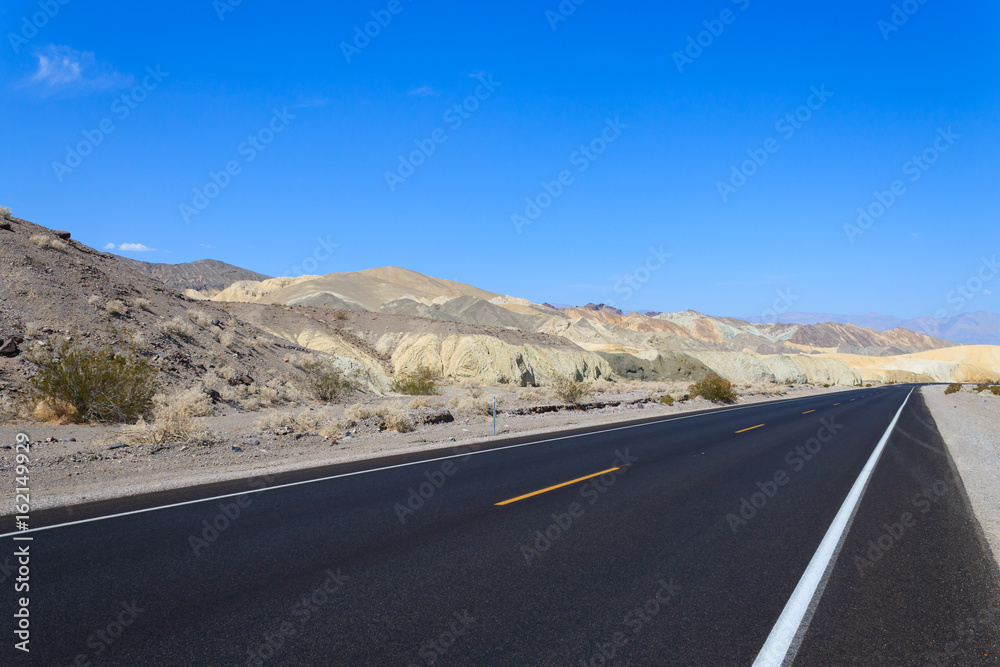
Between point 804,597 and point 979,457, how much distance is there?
12339 millimetres

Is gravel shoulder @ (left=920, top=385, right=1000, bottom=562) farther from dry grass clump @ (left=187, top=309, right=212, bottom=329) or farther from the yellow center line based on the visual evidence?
dry grass clump @ (left=187, top=309, right=212, bottom=329)

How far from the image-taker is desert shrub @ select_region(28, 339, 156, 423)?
15.2 metres

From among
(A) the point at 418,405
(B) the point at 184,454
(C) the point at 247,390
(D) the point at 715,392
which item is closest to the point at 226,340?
(C) the point at 247,390

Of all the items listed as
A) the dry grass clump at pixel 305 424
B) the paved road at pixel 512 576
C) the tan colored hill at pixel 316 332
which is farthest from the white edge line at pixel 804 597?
the tan colored hill at pixel 316 332

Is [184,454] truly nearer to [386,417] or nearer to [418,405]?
[386,417]

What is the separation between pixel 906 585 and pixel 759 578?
1217 mm

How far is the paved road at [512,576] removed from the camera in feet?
12.5

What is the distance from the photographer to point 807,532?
21.5ft

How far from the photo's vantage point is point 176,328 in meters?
25.7

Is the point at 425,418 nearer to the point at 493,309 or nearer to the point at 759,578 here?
the point at 759,578

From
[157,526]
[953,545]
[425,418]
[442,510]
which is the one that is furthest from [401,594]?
[425,418]

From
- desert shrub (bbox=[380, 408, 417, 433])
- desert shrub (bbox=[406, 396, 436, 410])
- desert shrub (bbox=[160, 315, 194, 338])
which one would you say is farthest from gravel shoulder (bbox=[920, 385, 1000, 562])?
desert shrub (bbox=[160, 315, 194, 338])

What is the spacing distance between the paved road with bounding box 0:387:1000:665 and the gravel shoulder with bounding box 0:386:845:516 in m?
1.49

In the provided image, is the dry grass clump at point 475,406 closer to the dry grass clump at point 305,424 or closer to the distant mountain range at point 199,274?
the dry grass clump at point 305,424
